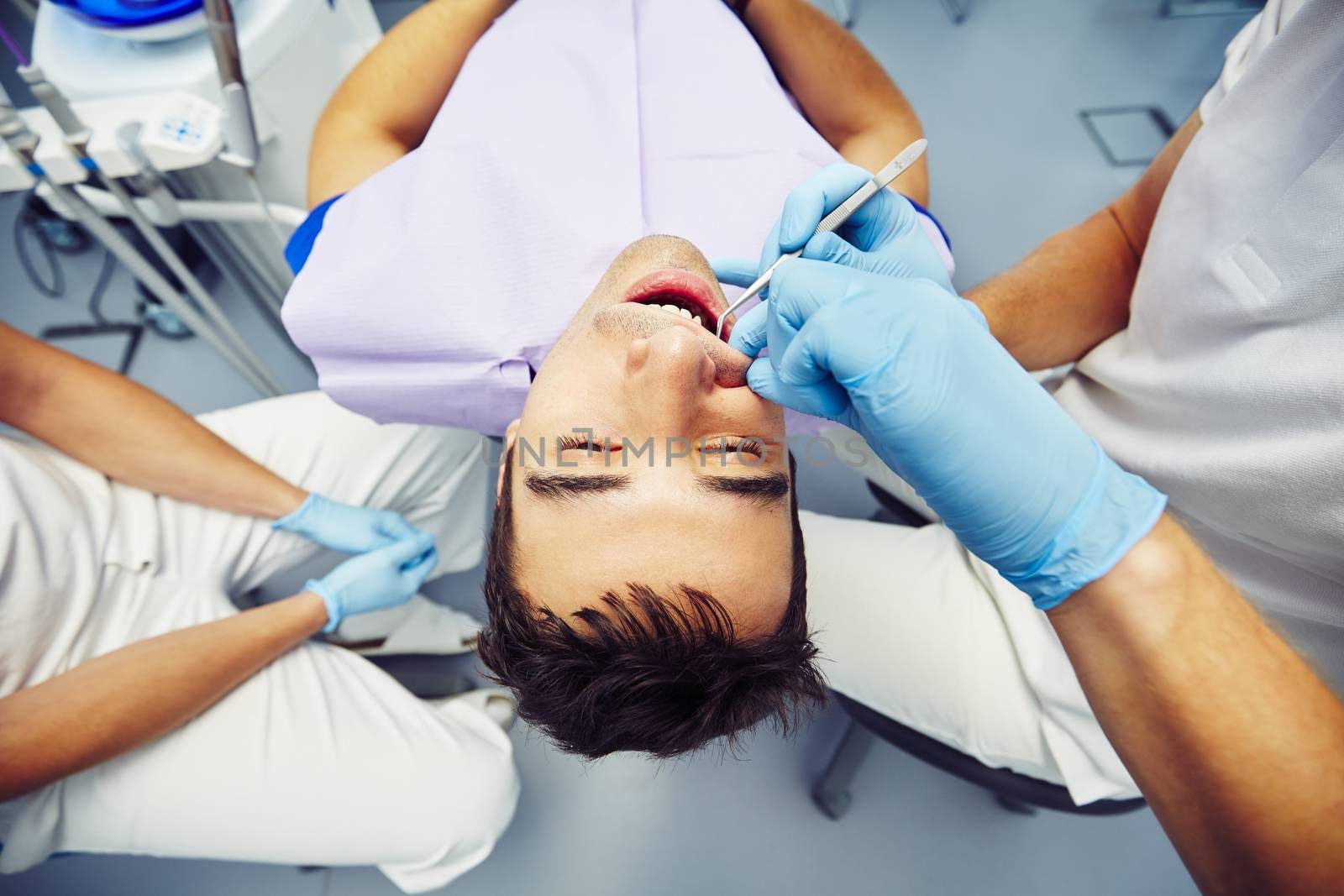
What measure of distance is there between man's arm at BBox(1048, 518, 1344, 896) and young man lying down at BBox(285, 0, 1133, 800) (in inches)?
12.2

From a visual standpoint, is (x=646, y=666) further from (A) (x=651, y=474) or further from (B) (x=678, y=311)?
(B) (x=678, y=311)

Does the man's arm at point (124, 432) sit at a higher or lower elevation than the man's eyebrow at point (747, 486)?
lower

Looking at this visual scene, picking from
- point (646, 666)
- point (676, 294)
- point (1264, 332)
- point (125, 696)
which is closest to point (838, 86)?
point (676, 294)

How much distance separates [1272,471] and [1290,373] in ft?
0.34

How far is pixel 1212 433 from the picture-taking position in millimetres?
779

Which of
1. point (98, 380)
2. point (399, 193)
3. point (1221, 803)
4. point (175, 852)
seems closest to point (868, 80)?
point (399, 193)

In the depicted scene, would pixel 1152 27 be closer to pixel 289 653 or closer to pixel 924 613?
pixel 924 613

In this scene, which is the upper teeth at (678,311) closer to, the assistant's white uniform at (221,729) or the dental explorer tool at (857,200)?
the dental explorer tool at (857,200)

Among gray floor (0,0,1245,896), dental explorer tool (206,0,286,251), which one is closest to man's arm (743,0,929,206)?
gray floor (0,0,1245,896)

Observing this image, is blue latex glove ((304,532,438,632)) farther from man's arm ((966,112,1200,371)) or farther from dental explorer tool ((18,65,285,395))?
man's arm ((966,112,1200,371))

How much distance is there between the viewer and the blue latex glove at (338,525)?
1217mm

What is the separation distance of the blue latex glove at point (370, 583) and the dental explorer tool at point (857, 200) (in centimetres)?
77

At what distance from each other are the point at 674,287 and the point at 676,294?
0.10 feet

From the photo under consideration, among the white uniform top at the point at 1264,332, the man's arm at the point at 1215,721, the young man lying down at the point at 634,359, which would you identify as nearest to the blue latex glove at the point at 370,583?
the young man lying down at the point at 634,359
